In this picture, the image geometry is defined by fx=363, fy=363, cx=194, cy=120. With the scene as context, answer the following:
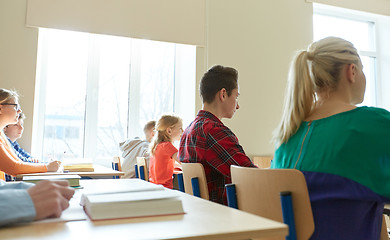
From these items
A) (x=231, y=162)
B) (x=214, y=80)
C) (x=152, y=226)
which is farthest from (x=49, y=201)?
(x=214, y=80)

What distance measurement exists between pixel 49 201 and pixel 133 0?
394cm

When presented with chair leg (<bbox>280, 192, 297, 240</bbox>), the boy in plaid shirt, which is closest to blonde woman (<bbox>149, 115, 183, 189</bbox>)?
the boy in plaid shirt

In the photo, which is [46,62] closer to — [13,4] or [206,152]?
[13,4]

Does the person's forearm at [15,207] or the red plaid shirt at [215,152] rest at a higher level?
the red plaid shirt at [215,152]

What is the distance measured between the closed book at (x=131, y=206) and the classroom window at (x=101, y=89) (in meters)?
3.73

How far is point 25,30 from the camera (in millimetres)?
3898

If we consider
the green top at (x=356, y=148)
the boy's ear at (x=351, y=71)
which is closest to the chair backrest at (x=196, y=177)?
the green top at (x=356, y=148)

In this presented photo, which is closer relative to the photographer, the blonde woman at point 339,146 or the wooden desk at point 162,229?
the wooden desk at point 162,229

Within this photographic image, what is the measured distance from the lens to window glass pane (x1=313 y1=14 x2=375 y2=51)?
572 cm

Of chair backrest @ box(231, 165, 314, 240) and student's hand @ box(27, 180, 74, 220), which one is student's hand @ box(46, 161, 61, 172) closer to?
chair backrest @ box(231, 165, 314, 240)

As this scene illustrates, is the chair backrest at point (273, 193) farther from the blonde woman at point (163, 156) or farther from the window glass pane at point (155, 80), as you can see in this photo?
the window glass pane at point (155, 80)

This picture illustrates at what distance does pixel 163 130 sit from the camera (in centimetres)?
327

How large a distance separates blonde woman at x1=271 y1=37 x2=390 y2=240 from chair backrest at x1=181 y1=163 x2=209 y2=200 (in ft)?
1.32

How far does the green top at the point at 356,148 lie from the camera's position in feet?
3.69
